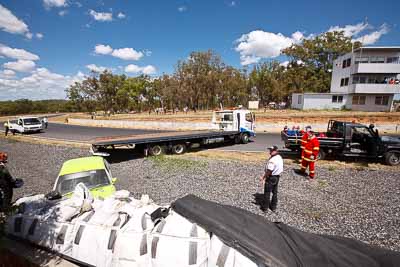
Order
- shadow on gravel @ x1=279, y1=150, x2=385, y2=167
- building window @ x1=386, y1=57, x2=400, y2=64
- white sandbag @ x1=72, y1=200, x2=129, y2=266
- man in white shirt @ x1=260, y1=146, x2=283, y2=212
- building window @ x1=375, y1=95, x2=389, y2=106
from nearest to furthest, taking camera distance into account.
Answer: white sandbag @ x1=72, y1=200, x2=129, y2=266
man in white shirt @ x1=260, y1=146, x2=283, y2=212
shadow on gravel @ x1=279, y1=150, x2=385, y2=167
building window @ x1=386, y1=57, x2=400, y2=64
building window @ x1=375, y1=95, x2=389, y2=106

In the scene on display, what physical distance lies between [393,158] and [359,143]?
1.38 m

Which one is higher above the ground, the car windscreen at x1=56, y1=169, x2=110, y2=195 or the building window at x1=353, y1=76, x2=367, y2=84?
the building window at x1=353, y1=76, x2=367, y2=84

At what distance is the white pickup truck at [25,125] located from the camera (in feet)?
62.7

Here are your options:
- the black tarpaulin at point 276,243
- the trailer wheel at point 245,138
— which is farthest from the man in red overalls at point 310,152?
the trailer wheel at point 245,138

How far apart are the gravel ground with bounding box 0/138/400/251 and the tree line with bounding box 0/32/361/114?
95.7ft

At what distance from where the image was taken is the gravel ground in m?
4.39

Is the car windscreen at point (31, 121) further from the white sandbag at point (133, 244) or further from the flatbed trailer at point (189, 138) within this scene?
the white sandbag at point (133, 244)

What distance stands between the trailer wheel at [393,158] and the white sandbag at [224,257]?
33.2 feet

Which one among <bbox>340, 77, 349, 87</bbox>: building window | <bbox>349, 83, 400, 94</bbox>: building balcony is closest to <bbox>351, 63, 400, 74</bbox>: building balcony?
<bbox>349, 83, 400, 94</bbox>: building balcony

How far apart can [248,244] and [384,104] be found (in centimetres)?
3896

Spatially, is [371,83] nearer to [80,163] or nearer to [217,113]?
[217,113]

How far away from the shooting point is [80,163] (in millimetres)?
5012

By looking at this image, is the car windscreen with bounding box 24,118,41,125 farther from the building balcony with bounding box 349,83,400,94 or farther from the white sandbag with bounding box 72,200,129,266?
the building balcony with bounding box 349,83,400,94

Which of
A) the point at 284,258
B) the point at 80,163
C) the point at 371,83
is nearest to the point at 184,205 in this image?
the point at 284,258
